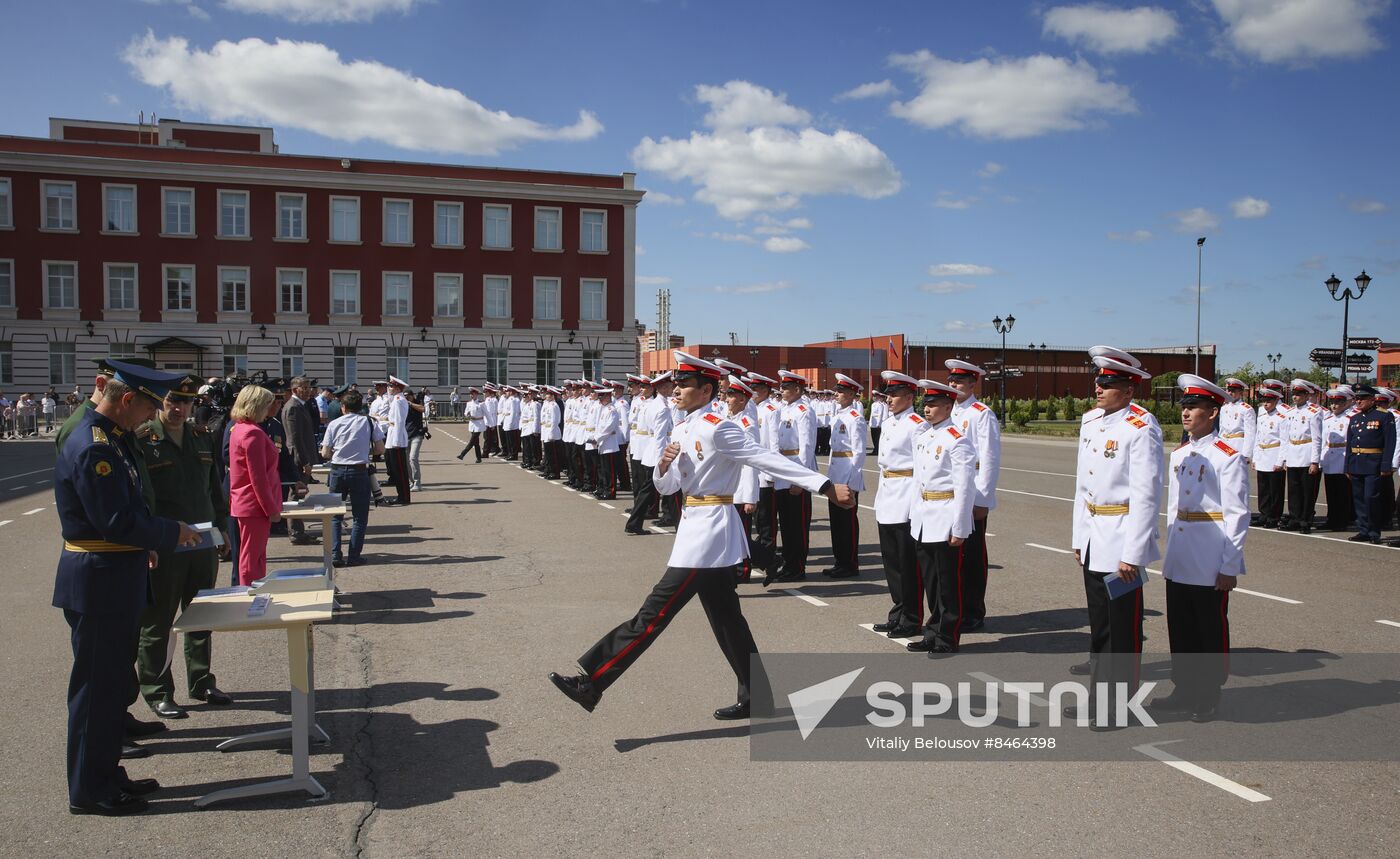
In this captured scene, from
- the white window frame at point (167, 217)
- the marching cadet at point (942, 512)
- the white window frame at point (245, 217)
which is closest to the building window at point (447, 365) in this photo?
the white window frame at point (245, 217)

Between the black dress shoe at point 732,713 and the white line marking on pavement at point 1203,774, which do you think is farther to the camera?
the black dress shoe at point 732,713

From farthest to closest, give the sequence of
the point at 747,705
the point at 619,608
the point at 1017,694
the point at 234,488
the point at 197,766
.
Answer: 1. the point at 619,608
2. the point at 234,488
3. the point at 1017,694
4. the point at 747,705
5. the point at 197,766

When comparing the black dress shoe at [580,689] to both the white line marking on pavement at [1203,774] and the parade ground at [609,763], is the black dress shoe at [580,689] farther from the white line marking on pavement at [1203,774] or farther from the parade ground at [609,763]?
the white line marking on pavement at [1203,774]

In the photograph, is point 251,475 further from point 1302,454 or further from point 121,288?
point 121,288

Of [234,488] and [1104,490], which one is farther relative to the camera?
[234,488]

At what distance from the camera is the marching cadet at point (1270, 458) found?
1406 centimetres

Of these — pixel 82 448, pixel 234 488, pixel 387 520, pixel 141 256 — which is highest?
pixel 141 256

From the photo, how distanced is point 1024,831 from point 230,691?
4.83m

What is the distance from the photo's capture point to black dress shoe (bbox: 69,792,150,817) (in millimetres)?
4301

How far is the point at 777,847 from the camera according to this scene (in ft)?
13.2

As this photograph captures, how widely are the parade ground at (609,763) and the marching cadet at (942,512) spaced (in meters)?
0.36

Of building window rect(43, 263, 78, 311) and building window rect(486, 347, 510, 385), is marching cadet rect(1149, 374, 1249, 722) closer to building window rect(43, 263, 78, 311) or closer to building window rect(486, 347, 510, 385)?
building window rect(486, 347, 510, 385)

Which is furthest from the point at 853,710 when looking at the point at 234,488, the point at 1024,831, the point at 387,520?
the point at 387,520

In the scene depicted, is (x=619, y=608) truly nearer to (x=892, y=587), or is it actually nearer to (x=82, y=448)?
(x=892, y=587)
